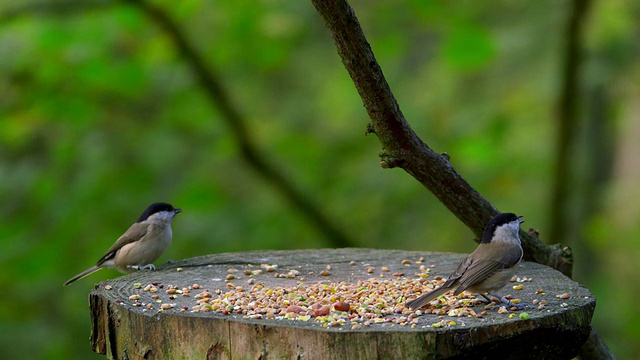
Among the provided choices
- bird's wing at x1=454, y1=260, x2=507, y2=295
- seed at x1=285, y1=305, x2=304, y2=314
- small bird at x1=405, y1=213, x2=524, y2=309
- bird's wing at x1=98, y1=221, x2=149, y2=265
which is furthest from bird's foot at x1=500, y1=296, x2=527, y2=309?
bird's wing at x1=98, y1=221, x2=149, y2=265

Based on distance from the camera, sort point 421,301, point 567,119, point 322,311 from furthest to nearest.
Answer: point 567,119
point 421,301
point 322,311

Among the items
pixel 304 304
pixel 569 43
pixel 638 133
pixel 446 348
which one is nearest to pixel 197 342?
pixel 304 304

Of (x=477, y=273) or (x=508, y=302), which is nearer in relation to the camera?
(x=508, y=302)

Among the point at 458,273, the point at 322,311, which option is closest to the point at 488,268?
the point at 458,273

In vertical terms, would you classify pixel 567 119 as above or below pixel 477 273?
above

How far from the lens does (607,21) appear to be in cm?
647

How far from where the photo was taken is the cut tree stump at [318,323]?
2.68 m

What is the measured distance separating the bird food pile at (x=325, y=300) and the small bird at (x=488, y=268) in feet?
0.20

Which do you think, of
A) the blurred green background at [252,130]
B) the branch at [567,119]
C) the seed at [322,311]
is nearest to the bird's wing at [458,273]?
the seed at [322,311]

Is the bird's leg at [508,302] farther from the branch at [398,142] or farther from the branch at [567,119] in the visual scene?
the branch at [567,119]

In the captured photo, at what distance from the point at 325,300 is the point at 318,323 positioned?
0.43 meters

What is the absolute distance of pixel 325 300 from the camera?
10.6 feet

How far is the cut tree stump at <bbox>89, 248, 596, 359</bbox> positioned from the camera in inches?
106

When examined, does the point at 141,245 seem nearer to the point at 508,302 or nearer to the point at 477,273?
the point at 477,273
